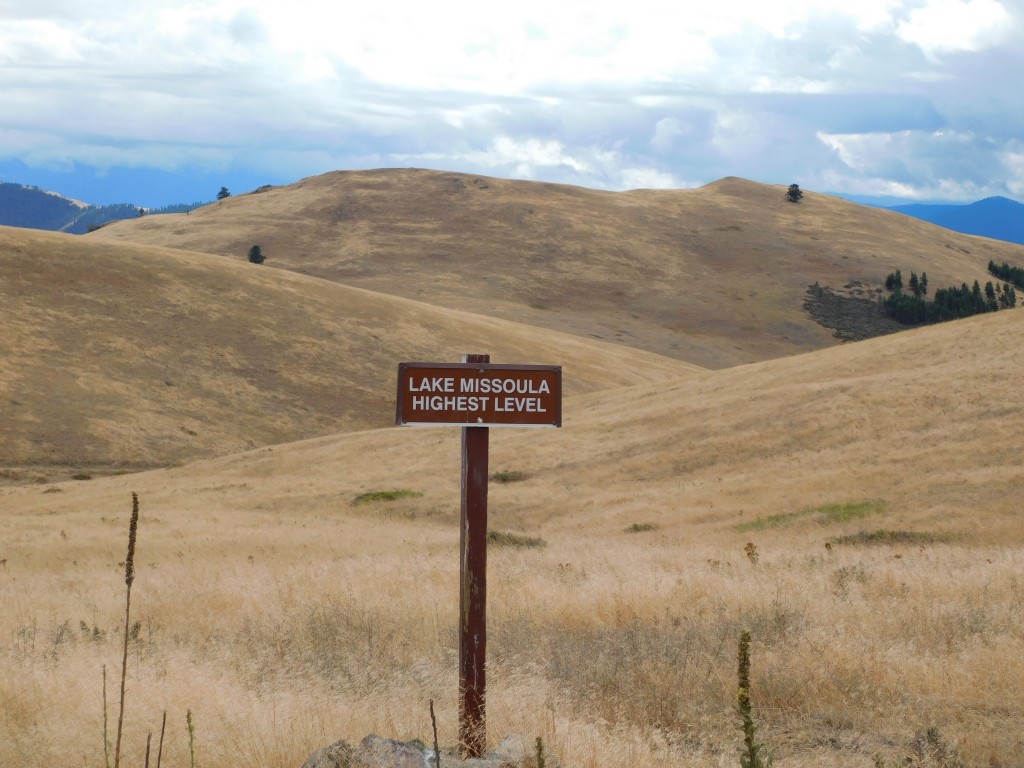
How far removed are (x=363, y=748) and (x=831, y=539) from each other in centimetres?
1943

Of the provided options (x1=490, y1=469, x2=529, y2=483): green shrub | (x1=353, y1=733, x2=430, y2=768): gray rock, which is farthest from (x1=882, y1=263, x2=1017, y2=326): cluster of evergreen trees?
(x1=353, y1=733, x2=430, y2=768): gray rock

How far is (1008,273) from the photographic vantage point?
18075cm

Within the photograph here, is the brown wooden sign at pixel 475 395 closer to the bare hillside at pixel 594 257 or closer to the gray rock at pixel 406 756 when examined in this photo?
the gray rock at pixel 406 756

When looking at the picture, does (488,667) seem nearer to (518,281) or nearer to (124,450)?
(124,450)

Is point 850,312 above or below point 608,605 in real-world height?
above

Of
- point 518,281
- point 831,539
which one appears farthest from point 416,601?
point 518,281

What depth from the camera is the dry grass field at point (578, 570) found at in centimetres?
798

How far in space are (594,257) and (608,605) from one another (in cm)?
15468

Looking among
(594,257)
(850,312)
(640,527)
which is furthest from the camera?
(594,257)

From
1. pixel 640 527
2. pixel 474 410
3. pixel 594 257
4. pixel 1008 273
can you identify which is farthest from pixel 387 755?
pixel 1008 273

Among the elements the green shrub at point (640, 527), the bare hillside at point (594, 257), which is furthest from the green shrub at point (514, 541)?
the bare hillside at point (594, 257)

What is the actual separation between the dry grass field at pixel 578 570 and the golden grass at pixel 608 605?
0.05m

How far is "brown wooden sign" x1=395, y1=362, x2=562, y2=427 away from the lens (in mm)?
8141

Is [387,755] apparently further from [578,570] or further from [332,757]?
[578,570]
